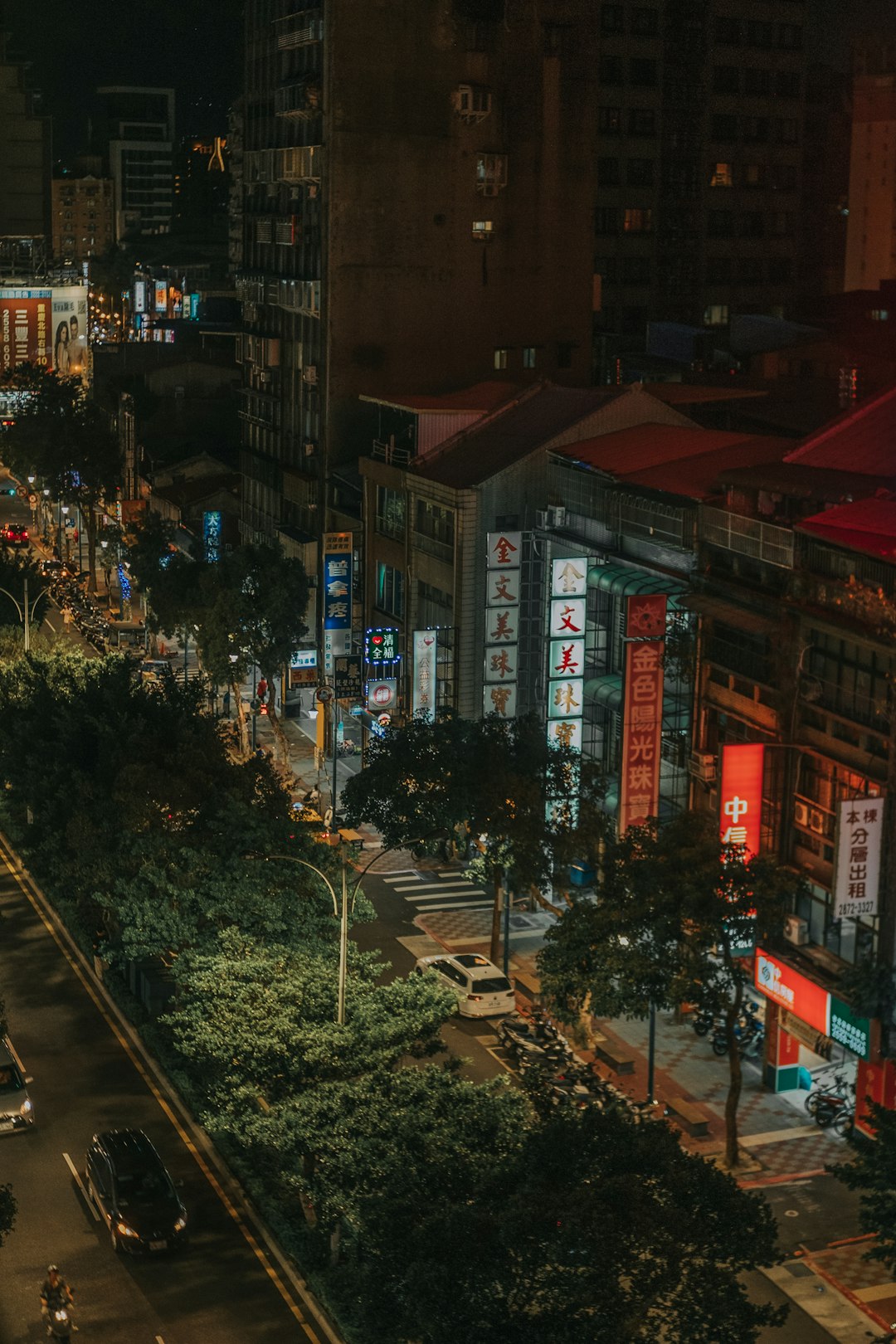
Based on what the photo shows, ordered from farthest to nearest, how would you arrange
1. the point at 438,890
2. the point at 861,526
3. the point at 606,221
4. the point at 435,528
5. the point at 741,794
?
the point at 606,221, the point at 435,528, the point at 438,890, the point at 741,794, the point at 861,526

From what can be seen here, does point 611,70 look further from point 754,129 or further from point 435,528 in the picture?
point 435,528

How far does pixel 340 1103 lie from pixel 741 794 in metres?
15.2

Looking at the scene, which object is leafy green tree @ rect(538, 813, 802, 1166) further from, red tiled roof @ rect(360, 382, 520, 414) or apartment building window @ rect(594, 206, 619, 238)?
apartment building window @ rect(594, 206, 619, 238)

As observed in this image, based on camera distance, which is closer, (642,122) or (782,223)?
(642,122)

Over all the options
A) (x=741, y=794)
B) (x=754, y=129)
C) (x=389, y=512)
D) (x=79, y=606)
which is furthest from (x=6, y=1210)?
(x=754, y=129)

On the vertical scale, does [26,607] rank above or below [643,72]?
below

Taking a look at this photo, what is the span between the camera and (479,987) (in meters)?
56.0

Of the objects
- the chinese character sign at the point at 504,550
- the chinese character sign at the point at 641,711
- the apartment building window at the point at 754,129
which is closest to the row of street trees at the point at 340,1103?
the chinese character sign at the point at 641,711

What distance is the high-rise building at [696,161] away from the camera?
124625mm

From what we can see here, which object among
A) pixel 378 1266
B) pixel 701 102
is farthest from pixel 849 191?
pixel 378 1266

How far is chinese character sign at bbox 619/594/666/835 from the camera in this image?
54594 mm

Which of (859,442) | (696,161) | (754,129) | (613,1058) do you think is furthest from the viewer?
(754,129)

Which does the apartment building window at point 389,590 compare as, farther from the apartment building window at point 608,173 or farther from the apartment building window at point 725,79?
the apartment building window at point 725,79

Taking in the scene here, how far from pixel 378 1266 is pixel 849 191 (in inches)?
6259
